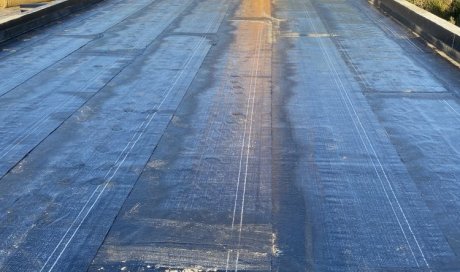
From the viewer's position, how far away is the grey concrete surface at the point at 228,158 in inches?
104

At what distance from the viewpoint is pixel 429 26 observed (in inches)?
299

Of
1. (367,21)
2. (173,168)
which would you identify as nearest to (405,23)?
(367,21)

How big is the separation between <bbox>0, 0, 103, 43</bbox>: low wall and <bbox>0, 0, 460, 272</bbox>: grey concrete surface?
1.80 ft

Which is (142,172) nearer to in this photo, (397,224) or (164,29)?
(397,224)

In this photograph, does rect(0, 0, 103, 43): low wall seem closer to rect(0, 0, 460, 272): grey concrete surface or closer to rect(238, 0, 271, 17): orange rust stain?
rect(0, 0, 460, 272): grey concrete surface

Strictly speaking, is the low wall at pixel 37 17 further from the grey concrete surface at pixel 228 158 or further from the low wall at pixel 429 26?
the low wall at pixel 429 26

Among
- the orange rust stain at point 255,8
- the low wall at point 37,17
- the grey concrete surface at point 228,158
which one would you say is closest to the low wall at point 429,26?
the grey concrete surface at point 228,158

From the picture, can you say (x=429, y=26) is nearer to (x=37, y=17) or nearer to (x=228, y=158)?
(x=228, y=158)

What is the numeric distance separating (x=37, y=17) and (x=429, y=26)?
6229mm

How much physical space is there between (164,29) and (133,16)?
1.56 metres

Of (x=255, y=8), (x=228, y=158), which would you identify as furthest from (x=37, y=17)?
(x=228, y=158)

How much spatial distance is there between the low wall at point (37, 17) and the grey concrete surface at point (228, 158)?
550mm

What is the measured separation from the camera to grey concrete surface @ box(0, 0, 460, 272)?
2633 millimetres

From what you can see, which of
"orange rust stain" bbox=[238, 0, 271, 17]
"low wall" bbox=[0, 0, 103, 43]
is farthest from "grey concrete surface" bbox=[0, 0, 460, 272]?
"orange rust stain" bbox=[238, 0, 271, 17]
